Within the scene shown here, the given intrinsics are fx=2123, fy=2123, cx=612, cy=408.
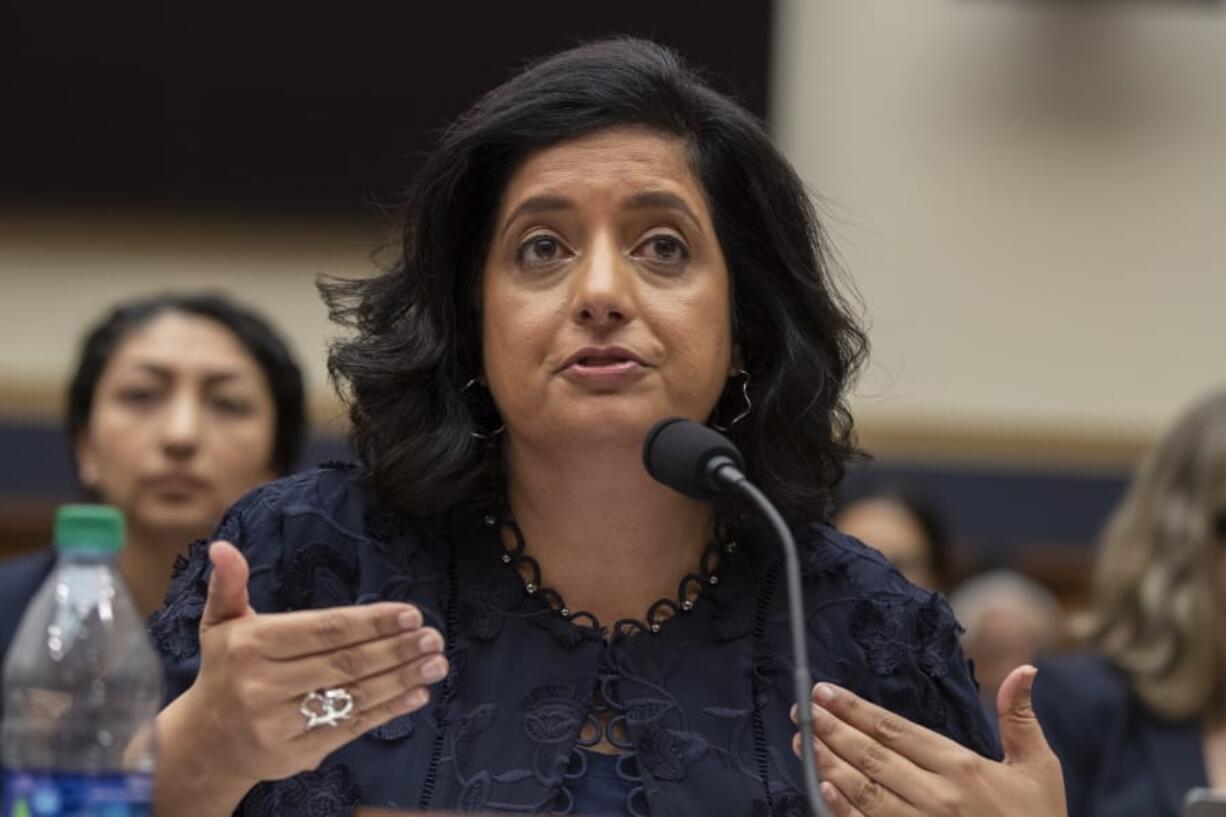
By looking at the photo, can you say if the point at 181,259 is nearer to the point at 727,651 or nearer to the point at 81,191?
the point at 81,191

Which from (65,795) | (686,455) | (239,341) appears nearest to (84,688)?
(65,795)

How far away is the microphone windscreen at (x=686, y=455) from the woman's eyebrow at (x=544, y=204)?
418mm

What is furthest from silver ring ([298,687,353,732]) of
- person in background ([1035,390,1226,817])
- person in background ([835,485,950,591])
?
person in background ([835,485,950,591])

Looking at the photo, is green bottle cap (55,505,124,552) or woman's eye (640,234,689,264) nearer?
green bottle cap (55,505,124,552)

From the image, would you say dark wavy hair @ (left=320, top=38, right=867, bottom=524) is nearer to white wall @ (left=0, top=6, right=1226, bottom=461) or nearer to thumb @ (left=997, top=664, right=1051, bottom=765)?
thumb @ (left=997, top=664, right=1051, bottom=765)

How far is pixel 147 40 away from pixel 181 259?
2.15ft

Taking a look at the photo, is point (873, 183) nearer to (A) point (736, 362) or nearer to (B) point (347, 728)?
(A) point (736, 362)

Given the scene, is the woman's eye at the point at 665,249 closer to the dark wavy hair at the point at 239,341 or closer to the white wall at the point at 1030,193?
the dark wavy hair at the point at 239,341

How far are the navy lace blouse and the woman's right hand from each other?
0.37m

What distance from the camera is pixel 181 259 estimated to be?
6.36 meters

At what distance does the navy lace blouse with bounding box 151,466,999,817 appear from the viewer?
94.1 inches

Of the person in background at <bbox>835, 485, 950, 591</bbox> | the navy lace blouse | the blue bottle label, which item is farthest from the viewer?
the person in background at <bbox>835, 485, 950, 591</bbox>

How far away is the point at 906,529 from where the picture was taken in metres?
5.32

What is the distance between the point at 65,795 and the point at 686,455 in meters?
0.75
